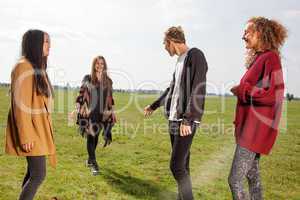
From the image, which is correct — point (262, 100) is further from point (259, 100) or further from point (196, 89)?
point (196, 89)

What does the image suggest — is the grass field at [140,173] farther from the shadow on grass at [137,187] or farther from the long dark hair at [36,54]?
the long dark hair at [36,54]

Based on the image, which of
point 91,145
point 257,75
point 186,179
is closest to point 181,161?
point 186,179

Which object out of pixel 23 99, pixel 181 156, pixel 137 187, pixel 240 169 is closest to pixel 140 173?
pixel 137 187

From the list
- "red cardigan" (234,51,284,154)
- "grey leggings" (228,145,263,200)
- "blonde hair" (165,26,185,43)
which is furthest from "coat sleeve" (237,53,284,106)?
"blonde hair" (165,26,185,43)

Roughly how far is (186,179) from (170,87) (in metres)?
1.32

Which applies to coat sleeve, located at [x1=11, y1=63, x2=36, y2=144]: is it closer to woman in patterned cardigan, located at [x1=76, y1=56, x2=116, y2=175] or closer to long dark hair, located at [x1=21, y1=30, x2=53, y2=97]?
long dark hair, located at [x1=21, y1=30, x2=53, y2=97]

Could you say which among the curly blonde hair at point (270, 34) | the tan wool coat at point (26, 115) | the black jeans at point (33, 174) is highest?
the curly blonde hair at point (270, 34)

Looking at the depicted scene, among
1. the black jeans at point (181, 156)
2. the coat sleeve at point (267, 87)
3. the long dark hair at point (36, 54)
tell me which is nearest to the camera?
the coat sleeve at point (267, 87)

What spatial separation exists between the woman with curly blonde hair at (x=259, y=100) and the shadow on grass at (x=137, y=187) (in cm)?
252

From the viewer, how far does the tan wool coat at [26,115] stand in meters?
4.54

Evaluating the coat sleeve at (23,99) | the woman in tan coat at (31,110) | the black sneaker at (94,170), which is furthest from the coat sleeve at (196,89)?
the black sneaker at (94,170)

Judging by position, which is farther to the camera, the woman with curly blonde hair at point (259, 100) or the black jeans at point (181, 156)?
the black jeans at point (181, 156)

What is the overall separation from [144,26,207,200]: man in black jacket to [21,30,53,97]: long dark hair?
1.74 meters

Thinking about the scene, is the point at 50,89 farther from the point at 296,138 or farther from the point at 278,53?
the point at 296,138
